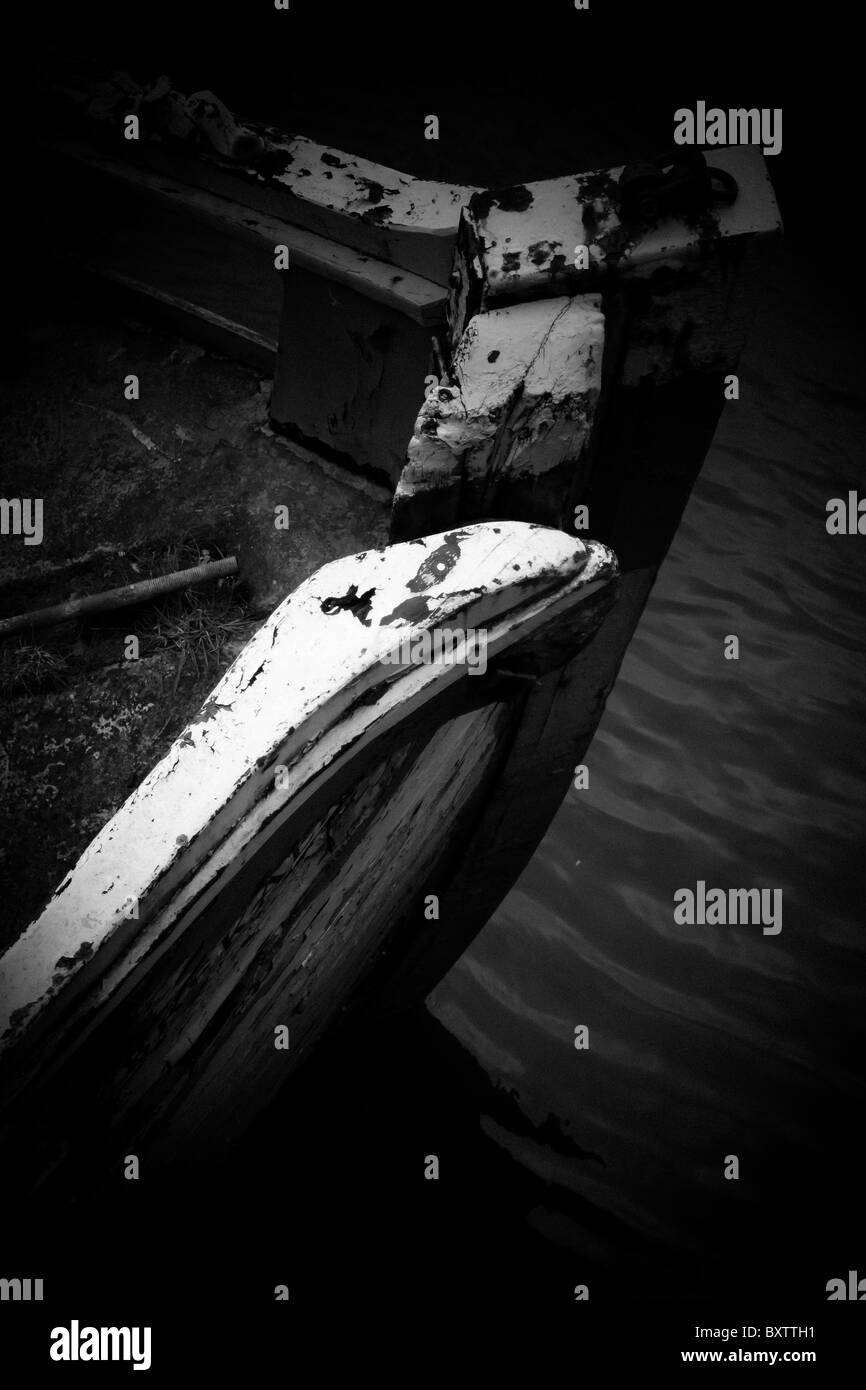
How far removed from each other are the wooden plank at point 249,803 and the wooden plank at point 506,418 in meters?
0.20

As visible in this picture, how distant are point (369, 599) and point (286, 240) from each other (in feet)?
4.23

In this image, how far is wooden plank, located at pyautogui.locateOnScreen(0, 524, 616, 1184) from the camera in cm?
111

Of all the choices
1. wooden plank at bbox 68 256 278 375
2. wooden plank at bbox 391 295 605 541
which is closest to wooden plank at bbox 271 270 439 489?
wooden plank at bbox 68 256 278 375

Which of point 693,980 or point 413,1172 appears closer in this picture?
point 413,1172

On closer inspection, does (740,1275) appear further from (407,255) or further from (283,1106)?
(407,255)

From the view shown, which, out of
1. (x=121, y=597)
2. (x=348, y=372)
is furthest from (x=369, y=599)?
(x=348, y=372)

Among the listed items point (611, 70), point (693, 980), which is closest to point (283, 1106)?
point (693, 980)

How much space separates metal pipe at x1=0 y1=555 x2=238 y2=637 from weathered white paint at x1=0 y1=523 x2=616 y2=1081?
3.30 ft

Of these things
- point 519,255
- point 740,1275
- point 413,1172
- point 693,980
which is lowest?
point 740,1275

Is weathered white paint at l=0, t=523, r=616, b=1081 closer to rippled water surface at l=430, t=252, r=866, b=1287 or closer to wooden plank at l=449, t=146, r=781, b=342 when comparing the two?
wooden plank at l=449, t=146, r=781, b=342

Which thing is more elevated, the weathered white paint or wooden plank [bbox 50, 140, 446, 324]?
wooden plank [bbox 50, 140, 446, 324]

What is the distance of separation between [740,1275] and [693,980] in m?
1.01

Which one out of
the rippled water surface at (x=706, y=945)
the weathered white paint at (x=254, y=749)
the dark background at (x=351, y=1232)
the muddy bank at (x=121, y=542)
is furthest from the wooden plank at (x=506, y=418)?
the rippled water surface at (x=706, y=945)

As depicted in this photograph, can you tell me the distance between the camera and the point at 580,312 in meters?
1.56
